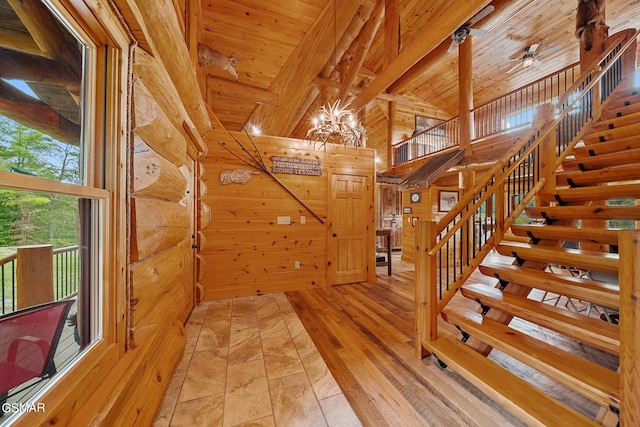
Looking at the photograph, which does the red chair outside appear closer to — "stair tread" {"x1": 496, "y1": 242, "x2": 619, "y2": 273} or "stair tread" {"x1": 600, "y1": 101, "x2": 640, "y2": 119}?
"stair tread" {"x1": 496, "y1": 242, "x2": 619, "y2": 273}

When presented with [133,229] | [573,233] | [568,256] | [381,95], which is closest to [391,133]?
[381,95]

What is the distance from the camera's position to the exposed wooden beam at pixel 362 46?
12.5 feet

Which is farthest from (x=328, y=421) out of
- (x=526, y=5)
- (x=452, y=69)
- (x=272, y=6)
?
(x=452, y=69)

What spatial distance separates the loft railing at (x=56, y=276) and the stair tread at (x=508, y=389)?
2.22 m

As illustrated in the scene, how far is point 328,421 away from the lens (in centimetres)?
133

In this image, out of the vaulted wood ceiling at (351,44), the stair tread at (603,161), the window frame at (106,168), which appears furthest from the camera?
the vaulted wood ceiling at (351,44)

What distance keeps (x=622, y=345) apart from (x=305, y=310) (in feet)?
8.27

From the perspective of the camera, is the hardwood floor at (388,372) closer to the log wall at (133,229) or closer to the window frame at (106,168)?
the log wall at (133,229)

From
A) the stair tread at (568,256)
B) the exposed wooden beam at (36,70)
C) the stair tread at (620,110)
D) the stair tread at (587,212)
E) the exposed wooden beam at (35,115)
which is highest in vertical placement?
the stair tread at (620,110)

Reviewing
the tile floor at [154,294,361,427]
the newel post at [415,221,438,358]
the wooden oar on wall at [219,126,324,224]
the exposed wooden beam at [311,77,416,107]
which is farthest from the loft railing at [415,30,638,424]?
the exposed wooden beam at [311,77,416,107]

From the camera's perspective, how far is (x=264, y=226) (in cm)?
350

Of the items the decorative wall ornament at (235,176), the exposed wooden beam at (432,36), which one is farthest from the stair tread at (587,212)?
the decorative wall ornament at (235,176)

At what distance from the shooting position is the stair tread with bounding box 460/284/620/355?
1.29 m

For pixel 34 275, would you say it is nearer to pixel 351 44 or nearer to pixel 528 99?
pixel 351 44
